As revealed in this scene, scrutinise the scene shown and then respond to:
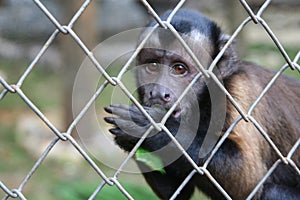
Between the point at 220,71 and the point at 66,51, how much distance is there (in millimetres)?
4439

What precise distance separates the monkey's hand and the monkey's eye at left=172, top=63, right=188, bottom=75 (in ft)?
2.36

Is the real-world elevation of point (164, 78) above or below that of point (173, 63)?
below

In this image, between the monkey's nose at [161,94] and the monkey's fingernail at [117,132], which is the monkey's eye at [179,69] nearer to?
the monkey's nose at [161,94]

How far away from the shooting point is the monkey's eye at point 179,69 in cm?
311

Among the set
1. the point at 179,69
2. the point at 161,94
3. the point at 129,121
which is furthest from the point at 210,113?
the point at 129,121

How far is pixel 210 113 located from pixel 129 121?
2.95 feet

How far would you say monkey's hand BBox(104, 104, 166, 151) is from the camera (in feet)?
7.29

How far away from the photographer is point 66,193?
389cm

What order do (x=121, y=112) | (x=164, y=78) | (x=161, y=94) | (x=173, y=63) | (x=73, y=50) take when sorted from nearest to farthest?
(x=121, y=112)
(x=161, y=94)
(x=164, y=78)
(x=173, y=63)
(x=73, y=50)

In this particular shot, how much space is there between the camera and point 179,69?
3127 mm

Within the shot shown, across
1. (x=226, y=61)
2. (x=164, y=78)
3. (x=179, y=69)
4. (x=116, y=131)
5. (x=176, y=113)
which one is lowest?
(x=116, y=131)

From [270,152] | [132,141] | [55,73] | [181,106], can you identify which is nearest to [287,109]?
[270,152]

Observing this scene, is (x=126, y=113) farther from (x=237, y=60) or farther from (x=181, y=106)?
(x=237, y=60)

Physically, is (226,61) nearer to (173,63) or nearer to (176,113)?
(173,63)
